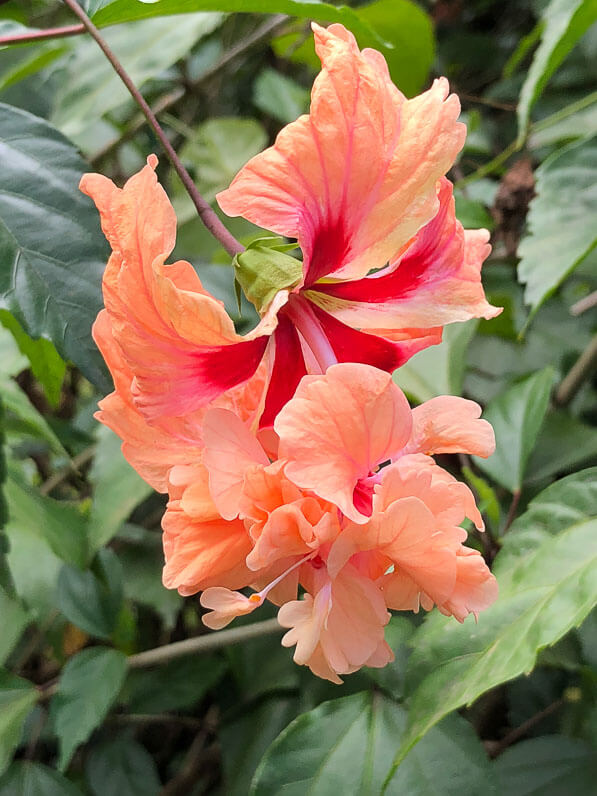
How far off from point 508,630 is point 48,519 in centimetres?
47

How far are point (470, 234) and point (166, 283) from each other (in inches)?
8.2

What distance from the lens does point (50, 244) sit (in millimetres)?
469

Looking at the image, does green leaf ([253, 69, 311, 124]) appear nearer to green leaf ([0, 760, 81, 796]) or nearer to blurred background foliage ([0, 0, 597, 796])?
blurred background foliage ([0, 0, 597, 796])

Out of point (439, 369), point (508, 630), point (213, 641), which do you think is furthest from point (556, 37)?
point (213, 641)

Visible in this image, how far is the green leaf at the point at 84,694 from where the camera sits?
659 mm

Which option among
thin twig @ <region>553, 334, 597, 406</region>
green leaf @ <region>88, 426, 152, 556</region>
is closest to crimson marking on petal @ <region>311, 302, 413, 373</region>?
green leaf @ <region>88, 426, 152, 556</region>

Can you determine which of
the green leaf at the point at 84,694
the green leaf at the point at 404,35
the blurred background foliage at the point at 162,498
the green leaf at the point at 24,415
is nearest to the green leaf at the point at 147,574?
the blurred background foliage at the point at 162,498

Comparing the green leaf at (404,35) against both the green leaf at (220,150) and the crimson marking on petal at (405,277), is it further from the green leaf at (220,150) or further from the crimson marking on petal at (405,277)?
the crimson marking on petal at (405,277)

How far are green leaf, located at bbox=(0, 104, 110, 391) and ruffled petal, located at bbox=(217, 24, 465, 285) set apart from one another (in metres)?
0.14

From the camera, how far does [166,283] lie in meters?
0.33

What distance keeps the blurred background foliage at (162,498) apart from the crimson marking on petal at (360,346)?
14 cm

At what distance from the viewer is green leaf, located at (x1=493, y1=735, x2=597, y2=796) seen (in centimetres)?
66

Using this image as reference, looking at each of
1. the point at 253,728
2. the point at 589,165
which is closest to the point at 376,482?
the point at 589,165

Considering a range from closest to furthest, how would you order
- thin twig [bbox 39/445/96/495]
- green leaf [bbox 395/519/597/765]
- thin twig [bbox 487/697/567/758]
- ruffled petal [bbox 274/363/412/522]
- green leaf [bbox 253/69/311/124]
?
1. ruffled petal [bbox 274/363/412/522]
2. green leaf [bbox 395/519/597/765]
3. thin twig [bbox 487/697/567/758]
4. thin twig [bbox 39/445/96/495]
5. green leaf [bbox 253/69/311/124]
